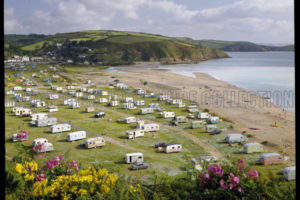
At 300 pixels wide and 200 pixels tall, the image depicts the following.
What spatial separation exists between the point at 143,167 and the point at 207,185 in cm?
1496

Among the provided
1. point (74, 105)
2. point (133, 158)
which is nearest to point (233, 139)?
point (133, 158)

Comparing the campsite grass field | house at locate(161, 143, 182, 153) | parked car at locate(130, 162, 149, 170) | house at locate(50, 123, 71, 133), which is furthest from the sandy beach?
house at locate(50, 123, 71, 133)

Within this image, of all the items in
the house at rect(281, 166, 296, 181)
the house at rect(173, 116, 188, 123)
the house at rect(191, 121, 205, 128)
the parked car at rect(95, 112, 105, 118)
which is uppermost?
the parked car at rect(95, 112, 105, 118)

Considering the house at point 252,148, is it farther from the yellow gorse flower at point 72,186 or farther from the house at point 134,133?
the yellow gorse flower at point 72,186

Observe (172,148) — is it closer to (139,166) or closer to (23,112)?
(139,166)

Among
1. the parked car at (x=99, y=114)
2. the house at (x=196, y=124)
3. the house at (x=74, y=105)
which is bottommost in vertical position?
the house at (x=196, y=124)

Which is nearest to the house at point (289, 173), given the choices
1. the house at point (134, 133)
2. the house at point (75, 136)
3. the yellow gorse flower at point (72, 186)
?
the yellow gorse flower at point (72, 186)

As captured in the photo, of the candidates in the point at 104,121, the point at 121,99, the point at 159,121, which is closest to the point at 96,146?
the point at 104,121

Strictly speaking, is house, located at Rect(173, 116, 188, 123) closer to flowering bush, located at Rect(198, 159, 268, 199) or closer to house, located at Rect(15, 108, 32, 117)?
house, located at Rect(15, 108, 32, 117)

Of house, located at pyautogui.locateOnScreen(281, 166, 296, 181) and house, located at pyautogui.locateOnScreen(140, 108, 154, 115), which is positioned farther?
house, located at pyautogui.locateOnScreen(140, 108, 154, 115)

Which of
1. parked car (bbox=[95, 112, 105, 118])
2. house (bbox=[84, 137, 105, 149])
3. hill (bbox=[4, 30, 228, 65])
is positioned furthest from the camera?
hill (bbox=[4, 30, 228, 65])

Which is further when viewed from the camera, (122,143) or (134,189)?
(122,143)

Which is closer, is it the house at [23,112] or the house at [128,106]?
the house at [23,112]

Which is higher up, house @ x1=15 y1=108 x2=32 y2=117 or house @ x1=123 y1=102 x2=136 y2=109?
house @ x1=123 y1=102 x2=136 y2=109
